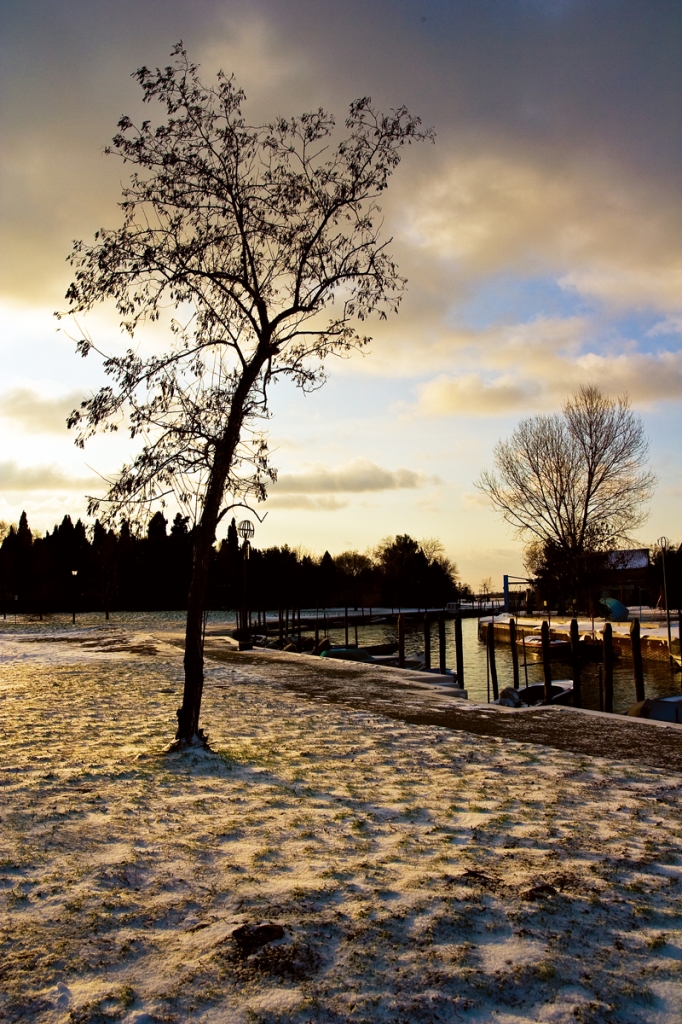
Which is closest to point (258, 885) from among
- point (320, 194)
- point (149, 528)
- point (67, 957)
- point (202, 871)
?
point (202, 871)

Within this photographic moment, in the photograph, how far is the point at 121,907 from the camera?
3828 mm

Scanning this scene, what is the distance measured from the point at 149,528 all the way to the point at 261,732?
3171mm

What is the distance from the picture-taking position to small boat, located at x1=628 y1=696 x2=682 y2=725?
14.4 metres

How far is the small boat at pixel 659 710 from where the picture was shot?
14.4 m

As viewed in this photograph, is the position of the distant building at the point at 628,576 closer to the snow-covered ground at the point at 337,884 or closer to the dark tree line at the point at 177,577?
the dark tree line at the point at 177,577

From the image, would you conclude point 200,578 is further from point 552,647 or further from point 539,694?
point 552,647

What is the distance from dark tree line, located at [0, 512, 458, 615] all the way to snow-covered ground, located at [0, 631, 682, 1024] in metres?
48.8

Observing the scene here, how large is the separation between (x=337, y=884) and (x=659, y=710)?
12736 millimetres

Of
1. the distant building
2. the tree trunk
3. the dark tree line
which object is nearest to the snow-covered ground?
the tree trunk

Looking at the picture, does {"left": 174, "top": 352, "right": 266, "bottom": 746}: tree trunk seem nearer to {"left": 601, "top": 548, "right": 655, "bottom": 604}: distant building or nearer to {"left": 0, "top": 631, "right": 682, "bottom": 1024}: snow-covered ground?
{"left": 0, "top": 631, "right": 682, "bottom": 1024}: snow-covered ground

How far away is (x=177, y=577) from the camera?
81.1 m

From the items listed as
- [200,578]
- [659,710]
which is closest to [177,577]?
[659,710]

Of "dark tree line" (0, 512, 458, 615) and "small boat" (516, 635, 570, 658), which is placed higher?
"dark tree line" (0, 512, 458, 615)

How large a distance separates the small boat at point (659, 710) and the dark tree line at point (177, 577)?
42.4m
